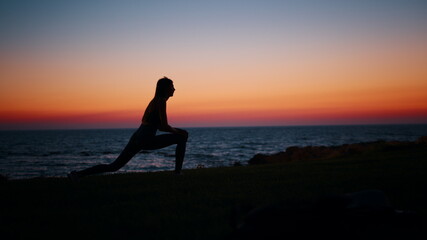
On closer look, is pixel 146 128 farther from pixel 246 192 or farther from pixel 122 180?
pixel 246 192

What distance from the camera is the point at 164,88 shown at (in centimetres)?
705

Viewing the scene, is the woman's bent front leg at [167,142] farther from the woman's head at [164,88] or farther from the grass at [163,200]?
the woman's head at [164,88]

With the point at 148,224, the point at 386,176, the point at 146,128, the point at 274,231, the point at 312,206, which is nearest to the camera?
the point at 274,231

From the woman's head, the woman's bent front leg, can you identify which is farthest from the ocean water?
the woman's head

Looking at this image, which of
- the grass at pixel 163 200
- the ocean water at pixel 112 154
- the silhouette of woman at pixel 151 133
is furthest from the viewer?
the ocean water at pixel 112 154

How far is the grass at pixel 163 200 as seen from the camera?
3.67 m

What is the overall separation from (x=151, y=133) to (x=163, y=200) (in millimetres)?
1976

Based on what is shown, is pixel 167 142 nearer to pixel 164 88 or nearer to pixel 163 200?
pixel 164 88

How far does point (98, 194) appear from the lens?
→ 234 inches

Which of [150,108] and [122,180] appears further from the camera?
[122,180]

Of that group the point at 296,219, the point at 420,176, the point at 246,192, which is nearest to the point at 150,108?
the point at 246,192

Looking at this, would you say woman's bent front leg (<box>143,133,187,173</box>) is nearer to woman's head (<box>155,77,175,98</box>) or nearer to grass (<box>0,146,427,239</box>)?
grass (<box>0,146,427,239</box>)

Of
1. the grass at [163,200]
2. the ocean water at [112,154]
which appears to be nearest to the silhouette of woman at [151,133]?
the grass at [163,200]

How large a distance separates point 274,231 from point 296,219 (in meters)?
0.18
